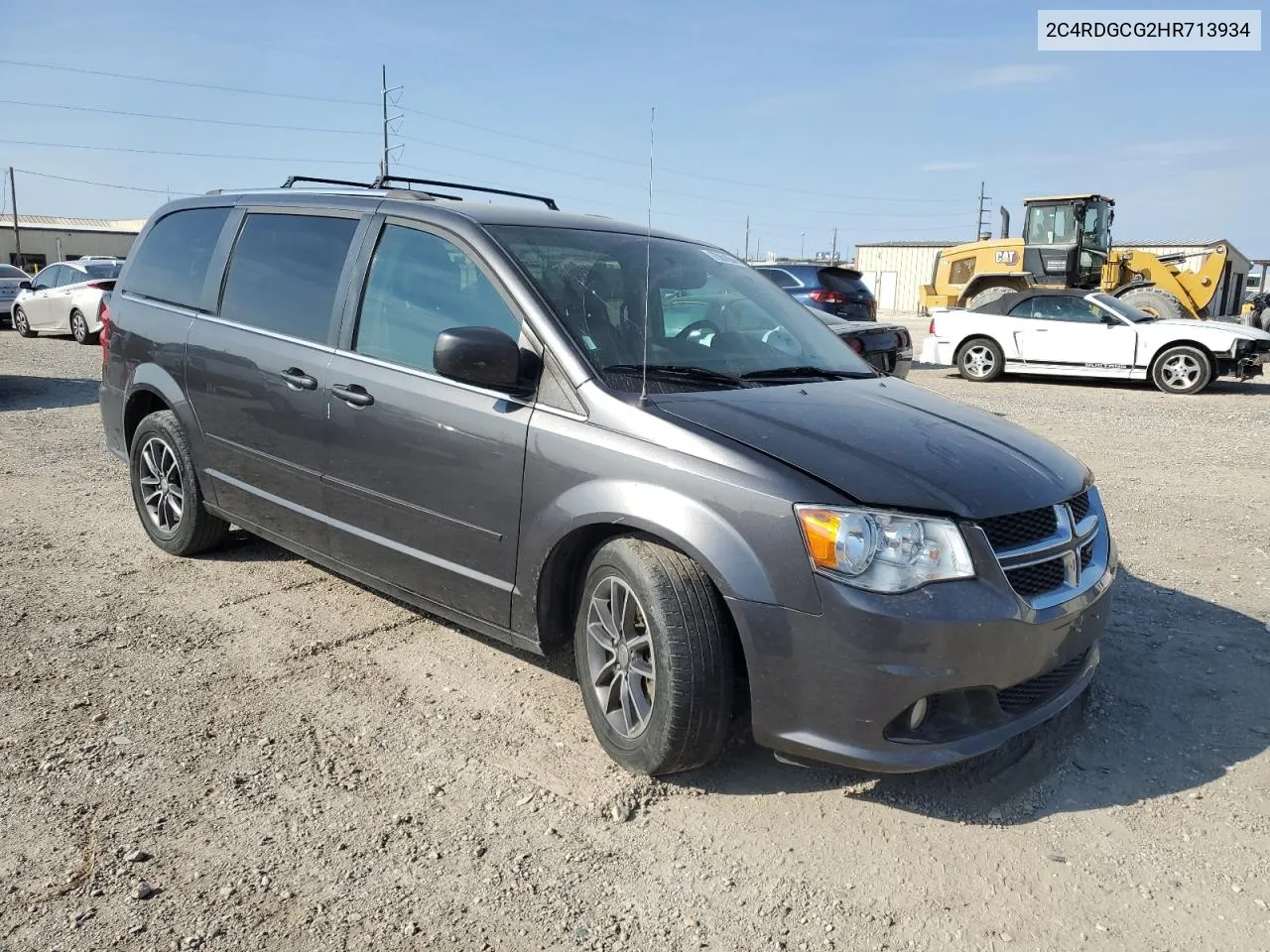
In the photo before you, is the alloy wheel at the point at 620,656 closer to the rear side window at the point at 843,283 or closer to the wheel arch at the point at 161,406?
the wheel arch at the point at 161,406

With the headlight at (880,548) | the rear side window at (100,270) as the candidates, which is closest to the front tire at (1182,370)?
the headlight at (880,548)

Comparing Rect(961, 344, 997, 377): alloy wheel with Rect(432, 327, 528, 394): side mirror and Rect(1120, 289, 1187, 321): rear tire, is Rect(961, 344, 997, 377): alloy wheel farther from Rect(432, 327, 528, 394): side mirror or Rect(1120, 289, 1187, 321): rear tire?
Rect(432, 327, 528, 394): side mirror

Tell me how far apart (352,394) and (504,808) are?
5.65 feet

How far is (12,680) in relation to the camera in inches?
144

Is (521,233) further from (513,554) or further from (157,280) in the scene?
(157,280)

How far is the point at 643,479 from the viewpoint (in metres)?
2.94

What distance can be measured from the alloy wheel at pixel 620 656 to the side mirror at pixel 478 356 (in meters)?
0.76

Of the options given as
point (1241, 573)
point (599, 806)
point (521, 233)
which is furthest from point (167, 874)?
point (1241, 573)

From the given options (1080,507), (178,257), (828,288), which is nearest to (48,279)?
(828,288)

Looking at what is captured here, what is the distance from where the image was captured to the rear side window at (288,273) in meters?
4.05

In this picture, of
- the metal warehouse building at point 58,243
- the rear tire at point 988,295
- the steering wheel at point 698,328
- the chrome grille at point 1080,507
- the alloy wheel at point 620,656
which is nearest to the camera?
the alloy wheel at point 620,656

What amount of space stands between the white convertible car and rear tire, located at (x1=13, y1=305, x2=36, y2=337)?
16541 millimetres

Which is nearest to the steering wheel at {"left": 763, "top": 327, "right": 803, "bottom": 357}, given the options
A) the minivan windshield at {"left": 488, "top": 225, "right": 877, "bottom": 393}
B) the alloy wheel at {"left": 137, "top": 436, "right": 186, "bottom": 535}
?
the minivan windshield at {"left": 488, "top": 225, "right": 877, "bottom": 393}

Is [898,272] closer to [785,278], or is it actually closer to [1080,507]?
[785,278]
